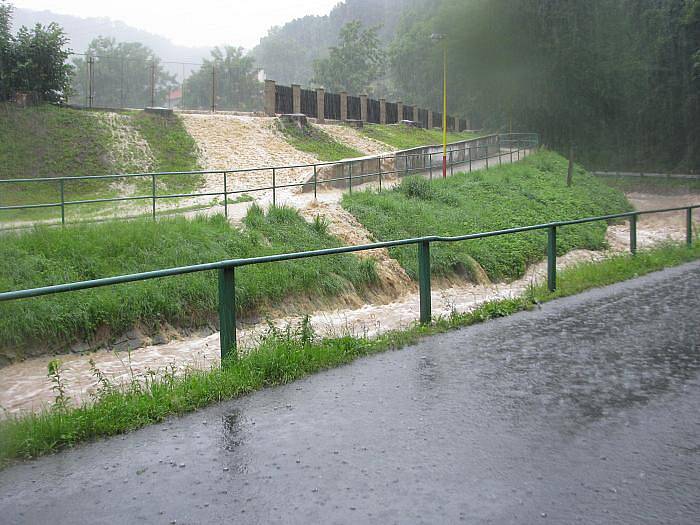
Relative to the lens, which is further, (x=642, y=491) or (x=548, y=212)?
(x=548, y=212)

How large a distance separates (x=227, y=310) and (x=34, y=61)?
29.7 meters

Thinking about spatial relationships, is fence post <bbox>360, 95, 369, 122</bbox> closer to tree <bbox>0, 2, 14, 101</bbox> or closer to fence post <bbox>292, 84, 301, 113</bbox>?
fence post <bbox>292, 84, 301, 113</bbox>

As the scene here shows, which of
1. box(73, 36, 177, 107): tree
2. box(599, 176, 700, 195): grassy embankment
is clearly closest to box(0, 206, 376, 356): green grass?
box(599, 176, 700, 195): grassy embankment

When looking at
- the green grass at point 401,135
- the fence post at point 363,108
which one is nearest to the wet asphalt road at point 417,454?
the green grass at point 401,135

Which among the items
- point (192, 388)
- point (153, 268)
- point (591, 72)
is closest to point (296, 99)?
point (591, 72)

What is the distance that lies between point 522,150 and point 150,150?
2120 centimetres

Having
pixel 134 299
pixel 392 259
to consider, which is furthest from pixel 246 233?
pixel 134 299

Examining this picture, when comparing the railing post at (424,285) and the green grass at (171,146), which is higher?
the green grass at (171,146)

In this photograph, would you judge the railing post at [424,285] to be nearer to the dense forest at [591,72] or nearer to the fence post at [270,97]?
the fence post at [270,97]

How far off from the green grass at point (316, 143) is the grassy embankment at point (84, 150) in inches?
247

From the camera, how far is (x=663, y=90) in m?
55.1

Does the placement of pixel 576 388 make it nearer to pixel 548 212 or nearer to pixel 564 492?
pixel 564 492

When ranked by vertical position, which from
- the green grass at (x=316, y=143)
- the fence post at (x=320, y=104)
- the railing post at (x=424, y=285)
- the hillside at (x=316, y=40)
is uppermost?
the hillside at (x=316, y=40)

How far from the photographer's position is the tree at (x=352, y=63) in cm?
9456
